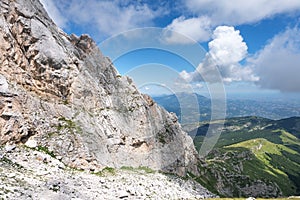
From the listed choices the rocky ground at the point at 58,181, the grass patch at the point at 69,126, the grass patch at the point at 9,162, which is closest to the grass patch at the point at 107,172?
the rocky ground at the point at 58,181

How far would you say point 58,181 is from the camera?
1394 inches

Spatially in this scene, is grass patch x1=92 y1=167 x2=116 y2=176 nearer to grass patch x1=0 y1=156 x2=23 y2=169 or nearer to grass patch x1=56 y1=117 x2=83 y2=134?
grass patch x1=56 y1=117 x2=83 y2=134

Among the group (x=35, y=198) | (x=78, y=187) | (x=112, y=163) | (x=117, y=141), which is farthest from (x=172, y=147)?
(x=35, y=198)

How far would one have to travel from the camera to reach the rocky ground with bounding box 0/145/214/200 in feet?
99.3

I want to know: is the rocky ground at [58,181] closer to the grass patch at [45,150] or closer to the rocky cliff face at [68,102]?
the grass patch at [45,150]

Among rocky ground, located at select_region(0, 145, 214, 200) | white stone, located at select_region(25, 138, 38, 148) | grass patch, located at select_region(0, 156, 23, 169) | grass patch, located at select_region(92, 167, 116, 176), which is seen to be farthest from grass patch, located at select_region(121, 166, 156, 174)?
grass patch, located at select_region(0, 156, 23, 169)

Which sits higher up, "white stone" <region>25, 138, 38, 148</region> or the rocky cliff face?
the rocky cliff face

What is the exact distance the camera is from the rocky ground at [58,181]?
99.3ft

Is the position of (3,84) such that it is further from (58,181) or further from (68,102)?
(58,181)

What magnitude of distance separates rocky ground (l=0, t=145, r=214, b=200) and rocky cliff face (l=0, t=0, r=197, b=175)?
3125mm

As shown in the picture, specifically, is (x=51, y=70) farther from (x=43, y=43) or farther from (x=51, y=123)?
(x=51, y=123)

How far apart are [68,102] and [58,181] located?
24.9m

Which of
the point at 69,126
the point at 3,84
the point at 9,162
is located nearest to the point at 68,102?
the point at 69,126

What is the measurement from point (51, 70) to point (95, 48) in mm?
23058
